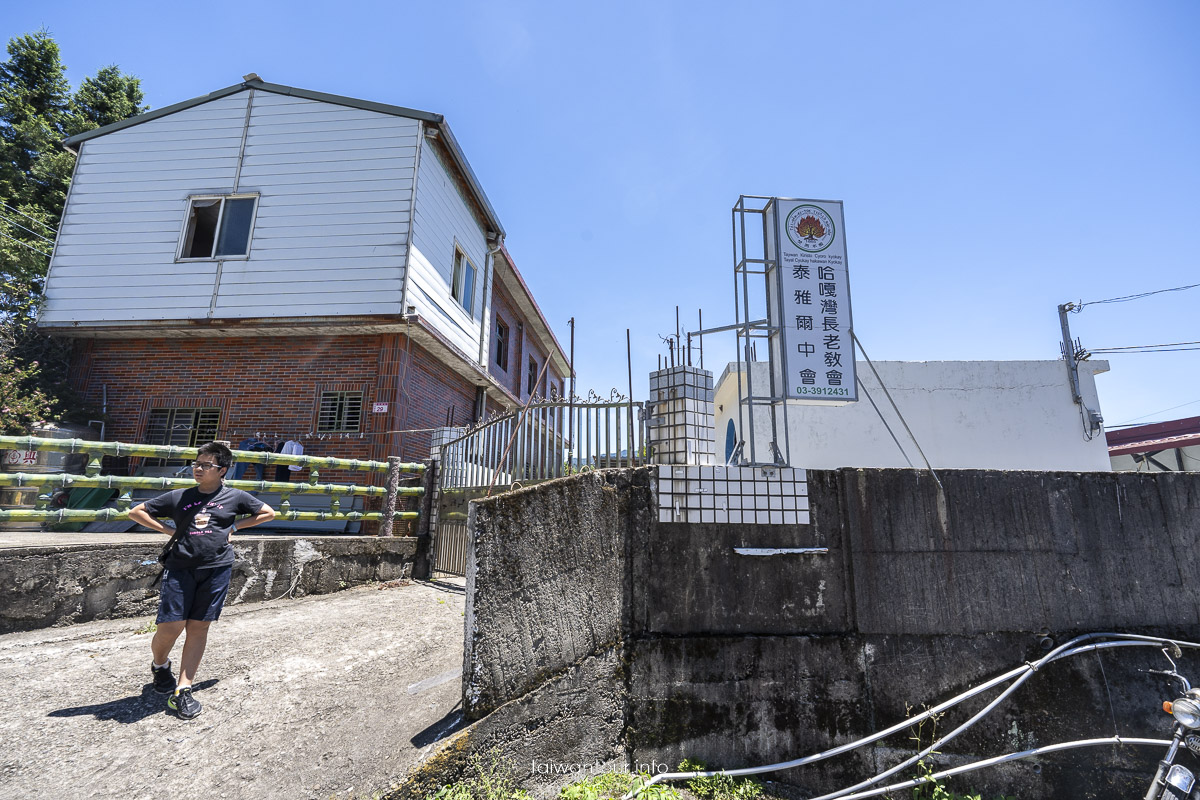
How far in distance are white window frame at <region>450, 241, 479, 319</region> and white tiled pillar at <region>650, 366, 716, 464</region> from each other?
336 inches

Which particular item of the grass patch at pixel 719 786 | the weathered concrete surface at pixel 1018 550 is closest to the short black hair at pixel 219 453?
the grass patch at pixel 719 786

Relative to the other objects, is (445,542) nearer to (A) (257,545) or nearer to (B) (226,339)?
(A) (257,545)

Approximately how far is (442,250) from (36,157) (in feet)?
45.1

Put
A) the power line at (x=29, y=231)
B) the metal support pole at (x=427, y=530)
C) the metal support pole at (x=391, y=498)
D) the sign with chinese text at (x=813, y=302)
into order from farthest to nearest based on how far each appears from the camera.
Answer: the power line at (x=29, y=231) < the metal support pole at (x=427, y=530) < the metal support pole at (x=391, y=498) < the sign with chinese text at (x=813, y=302)

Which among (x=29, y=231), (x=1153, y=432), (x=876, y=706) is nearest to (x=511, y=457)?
(x=876, y=706)

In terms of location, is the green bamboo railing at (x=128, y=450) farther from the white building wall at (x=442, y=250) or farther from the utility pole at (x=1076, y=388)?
the utility pole at (x=1076, y=388)

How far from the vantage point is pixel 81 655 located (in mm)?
3959

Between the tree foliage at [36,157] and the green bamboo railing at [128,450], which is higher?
the tree foliage at [36,157]

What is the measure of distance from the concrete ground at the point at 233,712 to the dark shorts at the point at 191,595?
1.59 feet

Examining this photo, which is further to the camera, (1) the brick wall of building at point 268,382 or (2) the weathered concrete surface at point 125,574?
(1) the brick wall of building at point 268,382

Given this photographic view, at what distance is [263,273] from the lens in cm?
1048

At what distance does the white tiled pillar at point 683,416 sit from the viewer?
4363 mm

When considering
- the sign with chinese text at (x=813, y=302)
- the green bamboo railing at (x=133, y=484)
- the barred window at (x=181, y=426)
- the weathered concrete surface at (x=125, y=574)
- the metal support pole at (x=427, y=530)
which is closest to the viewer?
the weathered concrete surface at (x=125, y=574)

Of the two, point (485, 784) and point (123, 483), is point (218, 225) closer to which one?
point (123, 483)
